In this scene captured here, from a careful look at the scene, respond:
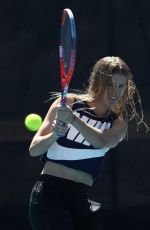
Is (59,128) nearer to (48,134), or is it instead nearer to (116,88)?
(48,134)

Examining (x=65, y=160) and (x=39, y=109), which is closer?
(x=65, y=160)

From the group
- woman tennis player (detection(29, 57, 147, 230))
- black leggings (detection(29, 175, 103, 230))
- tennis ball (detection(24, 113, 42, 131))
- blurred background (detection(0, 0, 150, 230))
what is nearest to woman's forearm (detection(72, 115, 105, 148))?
woman tennis player (detection(29, 57, 147, 230))

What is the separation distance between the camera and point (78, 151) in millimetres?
3414

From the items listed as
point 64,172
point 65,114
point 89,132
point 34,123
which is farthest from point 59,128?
point 34,123

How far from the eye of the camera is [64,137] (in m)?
3.39

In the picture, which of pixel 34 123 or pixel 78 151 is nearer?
pixel 78 151

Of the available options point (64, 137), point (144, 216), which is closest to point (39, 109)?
point (144, 216)

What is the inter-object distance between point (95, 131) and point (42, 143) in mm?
240

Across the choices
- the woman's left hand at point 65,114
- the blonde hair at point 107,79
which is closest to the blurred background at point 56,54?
the blonde hair at point 107,79

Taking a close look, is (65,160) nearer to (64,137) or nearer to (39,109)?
(64,137)

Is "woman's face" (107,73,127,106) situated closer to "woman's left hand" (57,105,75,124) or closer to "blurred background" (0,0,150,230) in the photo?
"woman's left hand" (57,105,75,124)

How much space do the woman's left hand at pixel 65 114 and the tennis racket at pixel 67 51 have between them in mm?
42

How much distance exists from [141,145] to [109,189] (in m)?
0.39

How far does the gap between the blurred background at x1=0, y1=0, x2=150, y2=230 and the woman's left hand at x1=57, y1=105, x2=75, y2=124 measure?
2.15m
